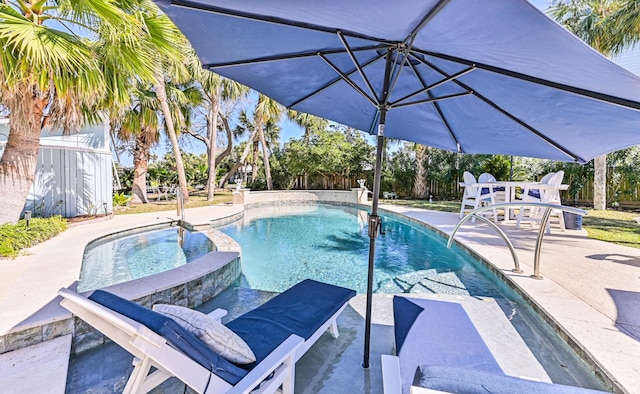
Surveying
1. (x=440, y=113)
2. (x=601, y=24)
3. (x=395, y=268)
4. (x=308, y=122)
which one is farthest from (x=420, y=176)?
(x=440, y=113)

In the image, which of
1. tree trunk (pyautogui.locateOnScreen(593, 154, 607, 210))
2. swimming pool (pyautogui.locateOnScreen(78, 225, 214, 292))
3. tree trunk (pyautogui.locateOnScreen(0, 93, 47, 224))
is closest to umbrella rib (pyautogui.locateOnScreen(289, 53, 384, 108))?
swimming pool (pyautogui.locateOnScreen(78, 225, 214, 292))

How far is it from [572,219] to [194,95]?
51.3ft

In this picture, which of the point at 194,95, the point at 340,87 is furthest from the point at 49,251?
the point at 194,95

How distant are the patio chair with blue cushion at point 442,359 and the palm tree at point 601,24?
12.2m

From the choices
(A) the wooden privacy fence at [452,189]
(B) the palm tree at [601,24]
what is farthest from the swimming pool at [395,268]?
(A) the wooden privacy fence at [452,189]

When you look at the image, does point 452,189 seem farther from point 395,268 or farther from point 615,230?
point 395,268

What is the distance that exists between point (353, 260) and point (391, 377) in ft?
13.9

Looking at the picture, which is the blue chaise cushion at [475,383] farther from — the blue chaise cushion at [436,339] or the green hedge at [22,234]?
the green hedge at [22,234]

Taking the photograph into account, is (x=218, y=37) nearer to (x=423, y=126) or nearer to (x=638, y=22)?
(x=423, y=126)

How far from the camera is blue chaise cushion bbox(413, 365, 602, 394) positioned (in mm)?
828

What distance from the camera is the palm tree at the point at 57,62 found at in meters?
3.79

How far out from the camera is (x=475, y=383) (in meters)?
0.85

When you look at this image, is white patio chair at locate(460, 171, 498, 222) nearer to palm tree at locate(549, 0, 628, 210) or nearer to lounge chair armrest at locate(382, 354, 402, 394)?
palm tree at locate(549, 0, 628, 210)

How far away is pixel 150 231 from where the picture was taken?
770 centimetres
